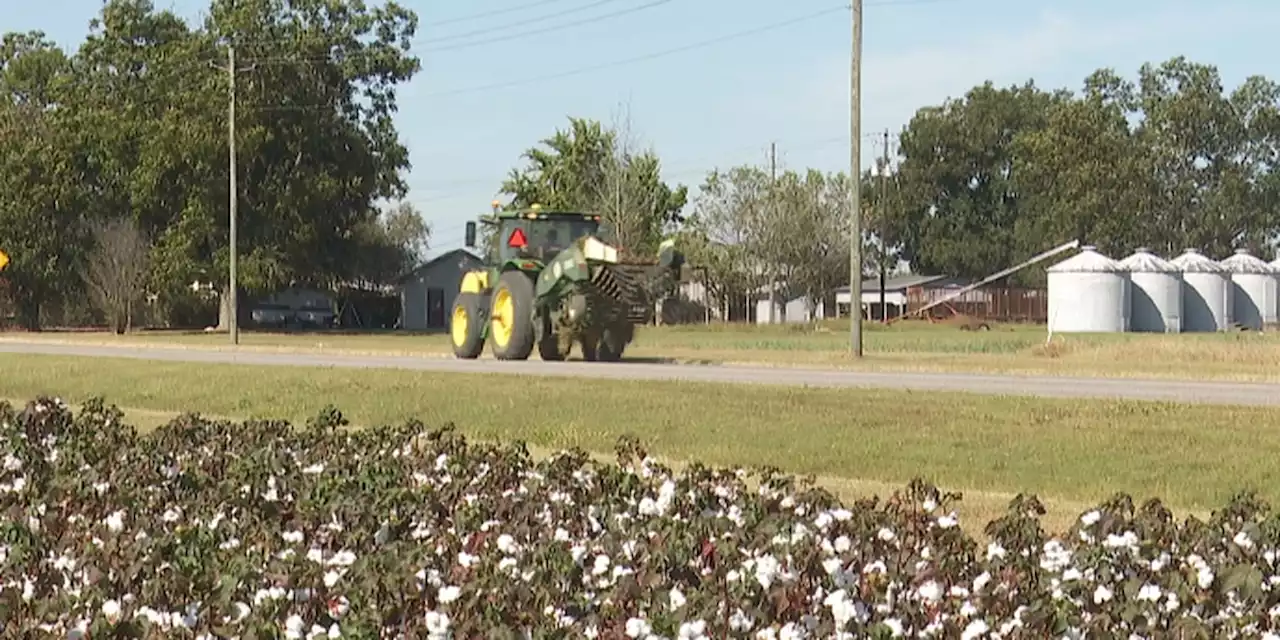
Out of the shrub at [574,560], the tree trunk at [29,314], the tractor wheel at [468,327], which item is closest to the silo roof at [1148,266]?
the tractor wheel at [468,327]

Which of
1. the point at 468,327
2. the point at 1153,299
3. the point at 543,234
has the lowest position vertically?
the point at 468,327

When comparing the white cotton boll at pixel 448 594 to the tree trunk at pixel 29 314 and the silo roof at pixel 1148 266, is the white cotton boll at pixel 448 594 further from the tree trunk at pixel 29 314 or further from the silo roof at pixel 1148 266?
the silo roof at pixel 1148 266

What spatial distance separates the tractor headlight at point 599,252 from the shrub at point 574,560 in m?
18.3

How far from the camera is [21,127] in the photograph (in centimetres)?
6775

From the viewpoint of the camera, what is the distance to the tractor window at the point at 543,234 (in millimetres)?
30766

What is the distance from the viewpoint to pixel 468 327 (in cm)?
3244

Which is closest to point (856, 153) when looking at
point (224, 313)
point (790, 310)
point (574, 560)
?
point (574, 560)

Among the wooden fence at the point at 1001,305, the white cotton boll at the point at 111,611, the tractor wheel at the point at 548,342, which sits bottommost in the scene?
the white cotton boll at the point at 111,611

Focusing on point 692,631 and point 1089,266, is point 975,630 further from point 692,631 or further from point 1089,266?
point 1089,266

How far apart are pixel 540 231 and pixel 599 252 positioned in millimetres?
2671

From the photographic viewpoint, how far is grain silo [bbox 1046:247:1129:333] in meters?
66.6

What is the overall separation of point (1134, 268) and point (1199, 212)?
3013cm

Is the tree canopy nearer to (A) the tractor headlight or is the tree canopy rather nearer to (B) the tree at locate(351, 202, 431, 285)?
(B) the tree at locate(351, 202, 431, 285)

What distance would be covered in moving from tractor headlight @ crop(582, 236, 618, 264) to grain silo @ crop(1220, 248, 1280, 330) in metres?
50.8
